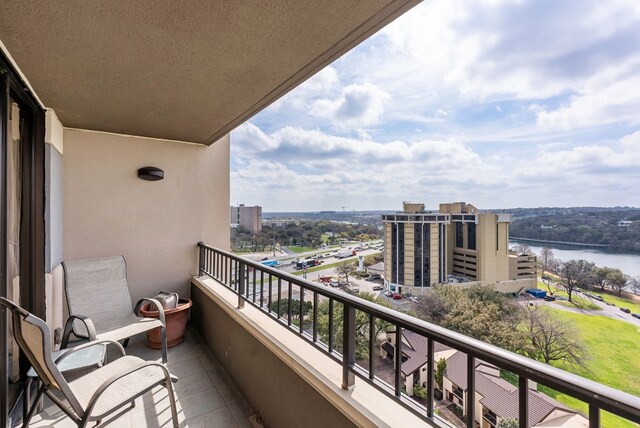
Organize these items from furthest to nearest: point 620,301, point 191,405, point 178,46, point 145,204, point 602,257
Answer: point 145,204, point 191,405, point 602,257, point 620,301, point 178,46

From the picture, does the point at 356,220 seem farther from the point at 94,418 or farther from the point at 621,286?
the point at 94,418

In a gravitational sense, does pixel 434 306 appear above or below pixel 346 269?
below

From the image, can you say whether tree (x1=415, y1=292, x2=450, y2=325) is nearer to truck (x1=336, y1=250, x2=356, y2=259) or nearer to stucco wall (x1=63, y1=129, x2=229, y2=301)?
truck (x1=336, y1=250, x2=356, y2=259)

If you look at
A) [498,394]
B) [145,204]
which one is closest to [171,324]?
[145,204]

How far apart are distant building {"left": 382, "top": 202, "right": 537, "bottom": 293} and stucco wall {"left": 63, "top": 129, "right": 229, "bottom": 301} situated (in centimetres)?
268

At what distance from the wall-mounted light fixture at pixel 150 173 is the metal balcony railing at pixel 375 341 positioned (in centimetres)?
192

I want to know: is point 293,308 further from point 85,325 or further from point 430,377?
point 85,325

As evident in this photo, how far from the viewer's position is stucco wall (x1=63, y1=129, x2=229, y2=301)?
141 inches

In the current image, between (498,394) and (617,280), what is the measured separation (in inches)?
70.3

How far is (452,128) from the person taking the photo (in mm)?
5793

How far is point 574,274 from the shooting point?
89.1 inches

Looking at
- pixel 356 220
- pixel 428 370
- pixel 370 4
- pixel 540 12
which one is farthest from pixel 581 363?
pixel 540 12

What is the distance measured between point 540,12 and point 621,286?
288 cm

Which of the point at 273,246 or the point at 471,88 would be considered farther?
the point at 471,88
